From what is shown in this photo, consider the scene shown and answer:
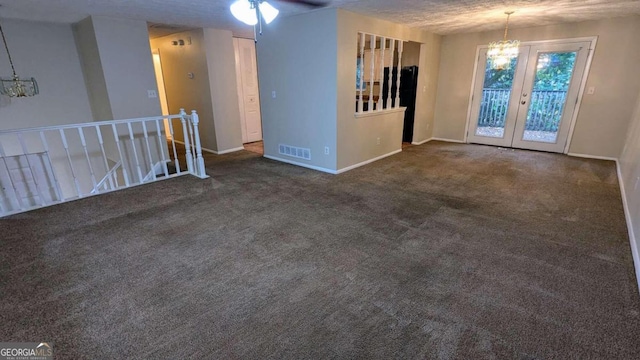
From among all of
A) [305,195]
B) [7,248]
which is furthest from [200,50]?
[7,248]

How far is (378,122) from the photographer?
5.11 metres

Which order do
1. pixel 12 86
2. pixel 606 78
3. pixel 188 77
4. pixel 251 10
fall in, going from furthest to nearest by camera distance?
pixel 188 77, pixel 606 78, pixel 12 86, pixel 251 10

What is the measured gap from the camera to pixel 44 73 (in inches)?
180

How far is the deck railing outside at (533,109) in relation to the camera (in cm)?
545

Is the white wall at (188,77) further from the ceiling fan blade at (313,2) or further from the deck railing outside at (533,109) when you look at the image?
the deck railing outside at (533,109)

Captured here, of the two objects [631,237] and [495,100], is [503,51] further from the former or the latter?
[631,237]

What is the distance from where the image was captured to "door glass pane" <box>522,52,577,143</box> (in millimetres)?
5270

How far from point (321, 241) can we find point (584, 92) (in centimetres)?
564

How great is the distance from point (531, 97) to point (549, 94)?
27 centimetres

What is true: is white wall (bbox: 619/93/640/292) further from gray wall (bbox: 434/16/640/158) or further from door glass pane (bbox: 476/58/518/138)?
door glass pane (bbox: 476/58/518/138)

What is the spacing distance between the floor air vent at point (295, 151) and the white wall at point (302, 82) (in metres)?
0.07

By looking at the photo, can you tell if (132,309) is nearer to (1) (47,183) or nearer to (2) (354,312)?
(2) (354,312)

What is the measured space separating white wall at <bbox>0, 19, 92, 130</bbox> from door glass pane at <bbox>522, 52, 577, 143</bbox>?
26.7ft

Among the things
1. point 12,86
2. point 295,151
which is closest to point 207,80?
point 295,151
